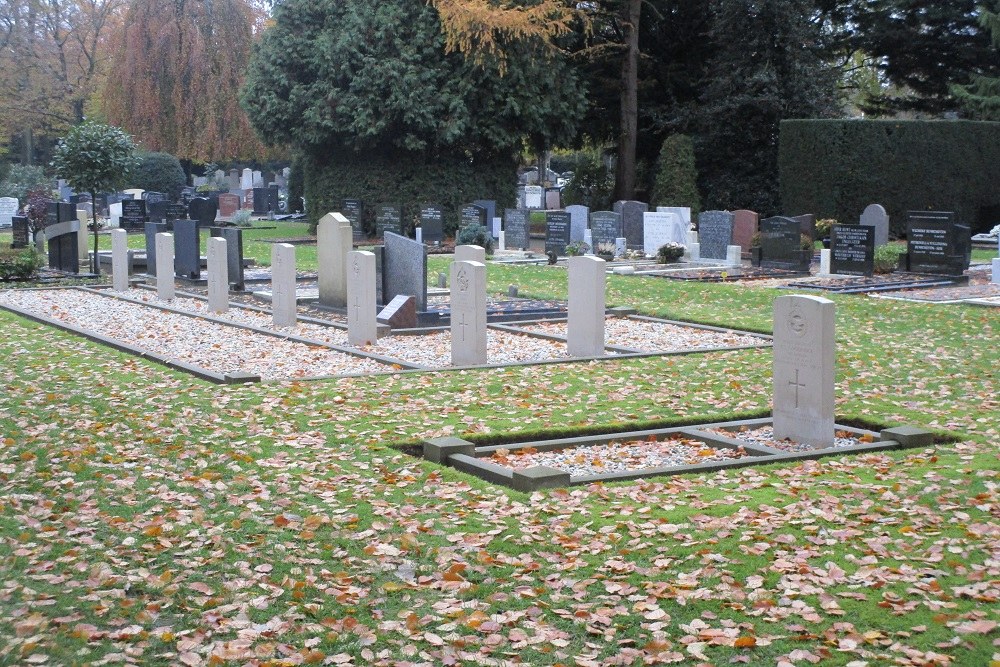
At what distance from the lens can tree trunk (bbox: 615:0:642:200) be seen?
121ft

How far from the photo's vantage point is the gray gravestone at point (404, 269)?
16.2 meters

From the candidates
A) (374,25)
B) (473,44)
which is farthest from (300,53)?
(473,44)

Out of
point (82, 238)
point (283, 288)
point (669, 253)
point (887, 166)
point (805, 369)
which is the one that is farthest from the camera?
point (887, 166)

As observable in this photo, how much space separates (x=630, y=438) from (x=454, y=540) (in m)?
2.98

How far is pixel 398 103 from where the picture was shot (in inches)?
1303

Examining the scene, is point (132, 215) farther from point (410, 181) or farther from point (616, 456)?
point (616, 456)

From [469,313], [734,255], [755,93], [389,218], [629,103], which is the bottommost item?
[469,313]

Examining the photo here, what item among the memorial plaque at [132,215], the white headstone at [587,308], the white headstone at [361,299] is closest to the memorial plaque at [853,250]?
the white headstone at [587,308]

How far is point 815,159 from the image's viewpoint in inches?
1296

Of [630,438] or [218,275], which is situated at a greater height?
[218,275]

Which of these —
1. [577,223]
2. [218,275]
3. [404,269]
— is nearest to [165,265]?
[218,275]

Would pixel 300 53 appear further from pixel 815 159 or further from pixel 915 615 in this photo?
pixel 915 615

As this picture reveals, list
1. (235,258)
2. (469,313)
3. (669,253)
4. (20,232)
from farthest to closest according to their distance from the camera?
(20,232)
(669,253)
(235,258)
(469,313)

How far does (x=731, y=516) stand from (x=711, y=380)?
4.75 metres
